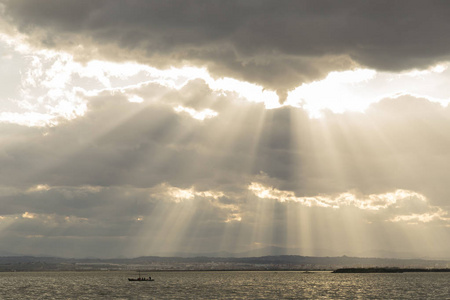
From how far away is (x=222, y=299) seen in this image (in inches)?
6570

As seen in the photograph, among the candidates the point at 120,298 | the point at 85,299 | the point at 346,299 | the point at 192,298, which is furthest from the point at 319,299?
the point at 85,299

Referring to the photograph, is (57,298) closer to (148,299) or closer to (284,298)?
(148,299)

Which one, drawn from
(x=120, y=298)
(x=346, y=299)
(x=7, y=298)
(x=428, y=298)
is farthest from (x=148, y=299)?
(x=428, y=298)

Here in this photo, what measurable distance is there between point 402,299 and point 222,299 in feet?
206

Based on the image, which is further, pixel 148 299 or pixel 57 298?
pixel 57 298

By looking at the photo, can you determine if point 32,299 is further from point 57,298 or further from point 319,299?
point 319,299

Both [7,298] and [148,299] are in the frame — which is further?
[7,298]

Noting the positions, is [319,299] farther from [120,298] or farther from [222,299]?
[120,298]

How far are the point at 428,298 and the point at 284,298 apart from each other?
51.3 meters

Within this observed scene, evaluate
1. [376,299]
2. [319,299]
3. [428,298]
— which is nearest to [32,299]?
[319,299]

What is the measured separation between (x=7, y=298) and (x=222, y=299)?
8083 centimetres

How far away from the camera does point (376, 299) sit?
172m

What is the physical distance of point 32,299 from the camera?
174m

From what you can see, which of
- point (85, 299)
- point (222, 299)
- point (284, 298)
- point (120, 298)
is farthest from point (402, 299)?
point (85, 299)
